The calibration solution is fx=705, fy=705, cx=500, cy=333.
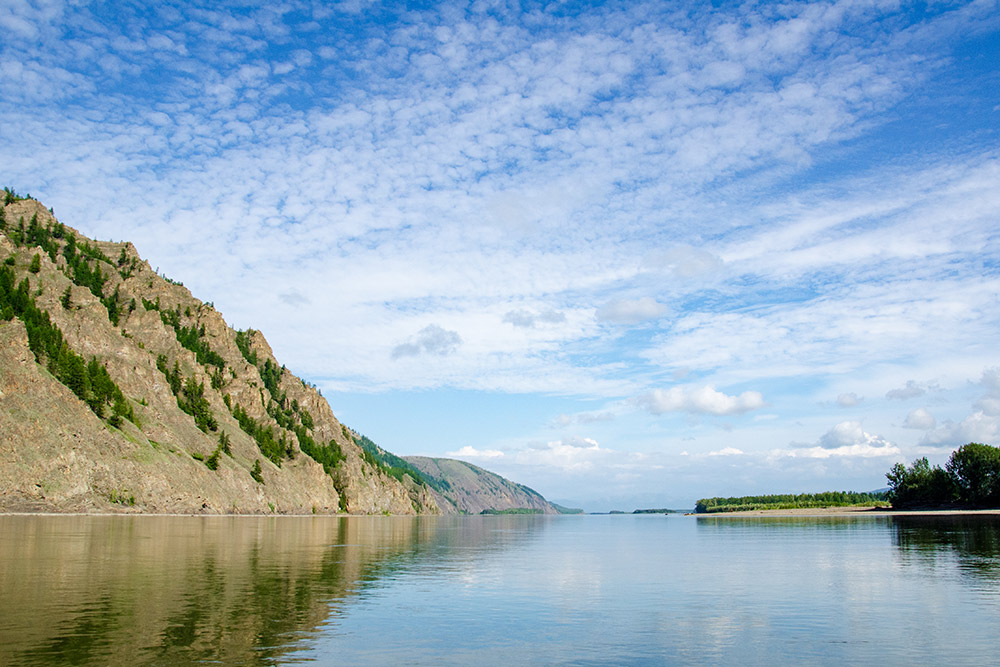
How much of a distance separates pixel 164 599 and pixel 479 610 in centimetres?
1382

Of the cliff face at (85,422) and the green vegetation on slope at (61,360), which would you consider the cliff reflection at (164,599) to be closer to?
the cliff face at (85,422)

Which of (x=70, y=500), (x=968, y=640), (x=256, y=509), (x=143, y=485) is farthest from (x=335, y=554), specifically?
(x=256, y=509)

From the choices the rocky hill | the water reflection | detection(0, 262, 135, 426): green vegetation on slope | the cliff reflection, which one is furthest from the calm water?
detection(0, 262, 135, 426): green vegetation on slope

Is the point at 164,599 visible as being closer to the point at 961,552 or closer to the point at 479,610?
the point at 479,610

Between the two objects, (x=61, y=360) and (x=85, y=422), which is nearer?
(x=85, y=422)

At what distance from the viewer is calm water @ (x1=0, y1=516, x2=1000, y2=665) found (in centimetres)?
2269

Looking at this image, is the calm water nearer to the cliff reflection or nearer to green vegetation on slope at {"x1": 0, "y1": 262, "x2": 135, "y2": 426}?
the cliff reflection

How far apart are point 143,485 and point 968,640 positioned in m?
148

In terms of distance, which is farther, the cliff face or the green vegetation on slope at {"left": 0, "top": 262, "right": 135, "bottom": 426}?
the green vegetation on slope at {"left": 0, "top": 262, "right": 135, "bottom": 426}

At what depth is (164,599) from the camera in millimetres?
30781

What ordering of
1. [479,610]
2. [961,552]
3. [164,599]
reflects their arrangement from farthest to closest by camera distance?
[961,552], [479,610], [164,599]

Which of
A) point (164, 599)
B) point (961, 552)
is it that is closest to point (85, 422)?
point (164, 599)

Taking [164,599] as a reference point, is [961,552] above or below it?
below

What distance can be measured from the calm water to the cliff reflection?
4.6 inches
